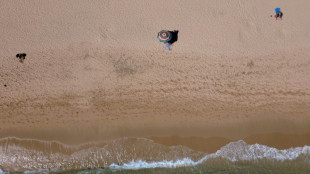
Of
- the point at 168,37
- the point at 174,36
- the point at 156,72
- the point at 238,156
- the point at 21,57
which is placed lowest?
the point at 238,156

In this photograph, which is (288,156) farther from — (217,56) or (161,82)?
(161,82)

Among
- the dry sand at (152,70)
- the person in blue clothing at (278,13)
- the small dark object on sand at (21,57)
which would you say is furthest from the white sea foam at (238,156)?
the small dark object on sand at (21,57)

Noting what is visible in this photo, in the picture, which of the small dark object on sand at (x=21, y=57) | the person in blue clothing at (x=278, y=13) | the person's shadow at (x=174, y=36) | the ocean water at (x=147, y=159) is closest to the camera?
the ocean water at (x=147, y=159)

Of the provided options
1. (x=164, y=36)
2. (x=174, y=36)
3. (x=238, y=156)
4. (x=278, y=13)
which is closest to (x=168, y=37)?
(x=164, y=36)

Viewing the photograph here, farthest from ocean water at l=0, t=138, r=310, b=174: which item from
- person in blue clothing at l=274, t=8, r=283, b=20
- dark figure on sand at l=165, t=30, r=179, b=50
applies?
person in blue clothing at l=274, t=8, r=283, b=20

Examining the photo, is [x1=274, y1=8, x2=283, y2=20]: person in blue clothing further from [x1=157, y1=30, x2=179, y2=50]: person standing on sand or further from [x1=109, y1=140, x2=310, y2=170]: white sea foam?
[x1=109, y1=140, x2=310, y2=170]: white sea foam

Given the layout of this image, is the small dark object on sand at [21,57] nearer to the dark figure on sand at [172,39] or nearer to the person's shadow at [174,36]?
the dark figure on sand at [172,39]

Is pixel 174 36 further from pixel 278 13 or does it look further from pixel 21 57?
pixel 21 57
